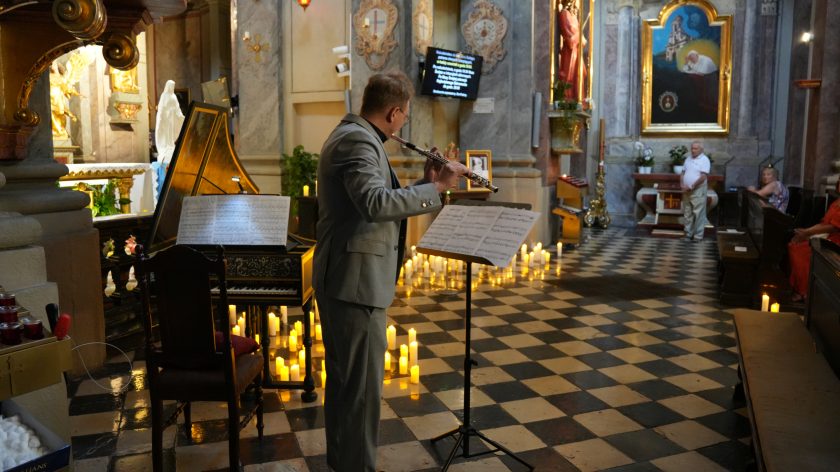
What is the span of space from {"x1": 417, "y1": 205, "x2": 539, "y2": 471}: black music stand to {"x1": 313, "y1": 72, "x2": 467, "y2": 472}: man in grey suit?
327mm

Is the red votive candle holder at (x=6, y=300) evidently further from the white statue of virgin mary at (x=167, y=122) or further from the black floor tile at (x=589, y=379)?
the white statue of virgin mary at (x=167, y=122)

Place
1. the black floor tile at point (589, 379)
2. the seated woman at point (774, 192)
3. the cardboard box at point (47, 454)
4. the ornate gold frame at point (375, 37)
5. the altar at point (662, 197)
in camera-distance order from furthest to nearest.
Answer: the altar at point (662, 197)
the seated woman at point (774, 192)
the ornate gold frame at point (375, 37)
the black floor tile at point (589, 379)
the cardboard box at point (47, 454)

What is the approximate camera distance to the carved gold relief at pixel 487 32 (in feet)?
32.5

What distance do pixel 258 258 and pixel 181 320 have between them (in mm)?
1071

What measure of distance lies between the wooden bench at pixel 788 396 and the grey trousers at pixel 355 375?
1.46 m

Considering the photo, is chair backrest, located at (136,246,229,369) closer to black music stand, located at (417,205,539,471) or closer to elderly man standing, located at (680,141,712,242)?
black music stand, located at (417,205,539,471)

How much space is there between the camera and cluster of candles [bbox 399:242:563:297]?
7.78 m

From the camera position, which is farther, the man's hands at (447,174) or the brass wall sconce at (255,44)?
the brass wall sconce at (255,44)

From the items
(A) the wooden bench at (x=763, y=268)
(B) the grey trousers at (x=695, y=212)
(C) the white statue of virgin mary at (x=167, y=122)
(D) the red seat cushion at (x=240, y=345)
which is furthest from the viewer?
(B) the grey trousers at (x=695, y=212)

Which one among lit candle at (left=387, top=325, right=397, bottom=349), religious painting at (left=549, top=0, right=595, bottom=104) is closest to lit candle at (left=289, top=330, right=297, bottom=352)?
lit candle at (left=387, top=325, right=397, bottom=349)

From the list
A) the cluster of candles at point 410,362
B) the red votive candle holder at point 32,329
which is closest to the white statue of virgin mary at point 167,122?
the cluster of candles at point 410,362

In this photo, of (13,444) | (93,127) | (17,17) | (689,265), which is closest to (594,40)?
(689,265)

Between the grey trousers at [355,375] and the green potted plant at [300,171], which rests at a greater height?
the green potted plant at [300,171]

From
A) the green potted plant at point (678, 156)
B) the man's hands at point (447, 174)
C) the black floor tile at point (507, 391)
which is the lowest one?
the black floor tile at point (507, 391)
